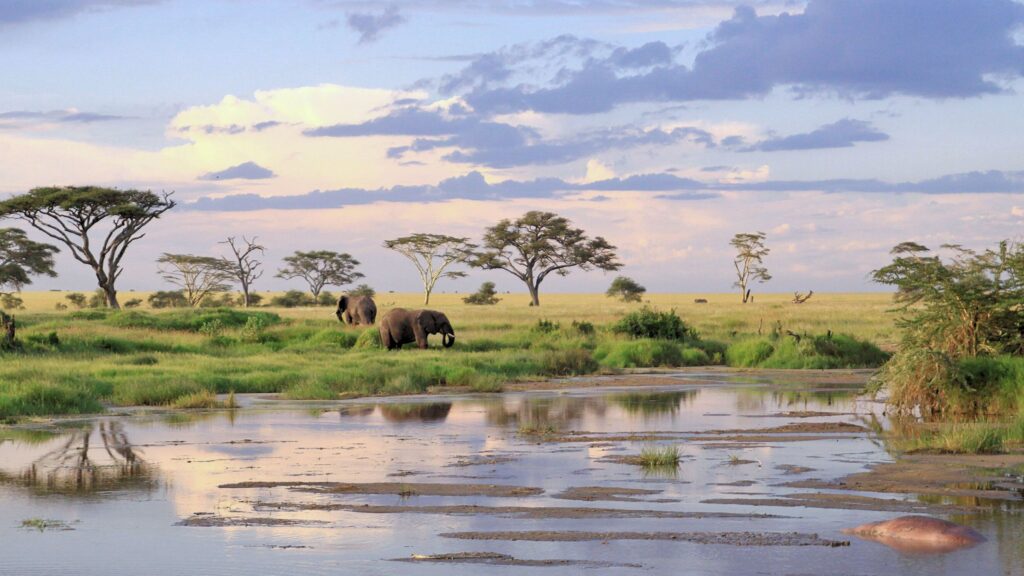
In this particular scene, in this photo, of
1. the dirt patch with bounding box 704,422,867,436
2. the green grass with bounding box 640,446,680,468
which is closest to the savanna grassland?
the dirt patch with bounding box 704,422,867,436

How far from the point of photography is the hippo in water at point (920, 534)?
31.9ft

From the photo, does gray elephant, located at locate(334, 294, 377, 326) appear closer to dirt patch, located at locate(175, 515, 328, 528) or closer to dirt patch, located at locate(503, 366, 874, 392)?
dirt patch, located at locate(503, 366, 874, 392)

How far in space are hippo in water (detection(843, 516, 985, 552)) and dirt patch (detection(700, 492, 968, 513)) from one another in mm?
1032

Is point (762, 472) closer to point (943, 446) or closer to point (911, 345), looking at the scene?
point (943, 446)

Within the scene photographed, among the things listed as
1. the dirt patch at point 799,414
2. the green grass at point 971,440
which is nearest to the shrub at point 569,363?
the dirt patch at point 799,414

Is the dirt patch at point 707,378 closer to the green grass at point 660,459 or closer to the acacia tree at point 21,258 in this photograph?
the green grass at point 660,459

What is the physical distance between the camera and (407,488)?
12.9 meters

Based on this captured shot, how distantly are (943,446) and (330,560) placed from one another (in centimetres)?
853


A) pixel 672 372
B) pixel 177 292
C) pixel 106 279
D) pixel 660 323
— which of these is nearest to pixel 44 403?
pixel 672 372

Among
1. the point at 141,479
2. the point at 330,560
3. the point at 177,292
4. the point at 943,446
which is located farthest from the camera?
the point at 177,292

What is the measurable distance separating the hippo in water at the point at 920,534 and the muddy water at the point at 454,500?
0.18 m

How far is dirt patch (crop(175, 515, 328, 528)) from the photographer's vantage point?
1101 cm

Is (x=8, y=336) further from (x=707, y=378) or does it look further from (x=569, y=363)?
(x=707, y=378)

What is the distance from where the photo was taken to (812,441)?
1706 cm
